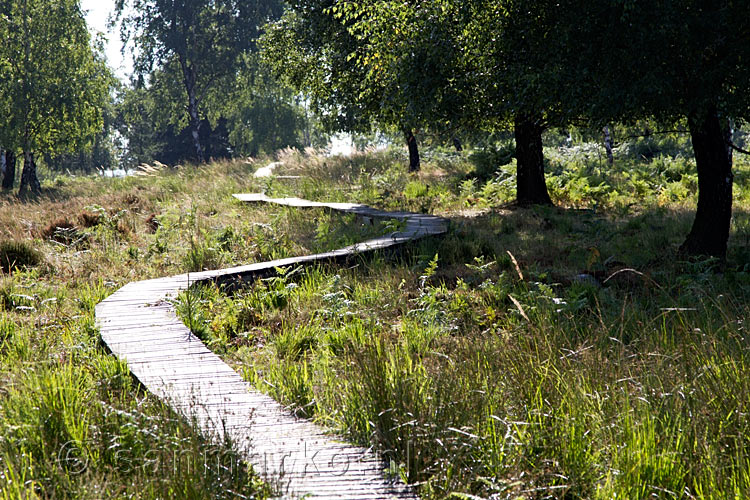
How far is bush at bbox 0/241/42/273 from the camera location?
8.98 m

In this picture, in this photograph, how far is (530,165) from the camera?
13047 mm

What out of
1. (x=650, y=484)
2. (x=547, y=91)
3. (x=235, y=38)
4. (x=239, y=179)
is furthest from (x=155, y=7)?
(x=650, y=484)

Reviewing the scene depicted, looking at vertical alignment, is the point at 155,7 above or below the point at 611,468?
above

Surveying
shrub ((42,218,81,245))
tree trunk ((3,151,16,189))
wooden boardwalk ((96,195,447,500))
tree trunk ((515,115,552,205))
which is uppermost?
tree trunk ((3,151,16,189))

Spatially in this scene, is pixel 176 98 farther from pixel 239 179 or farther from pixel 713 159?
pixel 713 159

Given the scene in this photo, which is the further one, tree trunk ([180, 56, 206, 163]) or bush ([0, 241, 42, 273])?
tree trunk ([180, 56, 206, 163])

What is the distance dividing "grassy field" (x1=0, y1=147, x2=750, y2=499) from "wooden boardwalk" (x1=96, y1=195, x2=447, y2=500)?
4.8 inches

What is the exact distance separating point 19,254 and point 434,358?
7390mm

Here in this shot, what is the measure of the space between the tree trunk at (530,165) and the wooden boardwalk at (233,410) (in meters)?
8.89

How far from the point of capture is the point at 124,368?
411cm

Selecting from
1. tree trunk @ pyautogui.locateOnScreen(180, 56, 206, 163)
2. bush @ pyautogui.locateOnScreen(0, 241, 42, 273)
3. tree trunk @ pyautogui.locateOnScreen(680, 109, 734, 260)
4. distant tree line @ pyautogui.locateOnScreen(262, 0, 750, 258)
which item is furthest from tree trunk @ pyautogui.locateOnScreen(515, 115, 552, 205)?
tree trunk @ pyautogui.locateOnScreen(180, 56, 206, 163)

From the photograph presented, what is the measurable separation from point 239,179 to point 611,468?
18923mm

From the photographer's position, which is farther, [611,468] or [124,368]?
[124,368]

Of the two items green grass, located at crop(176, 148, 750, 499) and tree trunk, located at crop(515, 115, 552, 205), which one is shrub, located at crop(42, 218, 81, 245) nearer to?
green grass, located at crop(176, 148, 750, 499)
